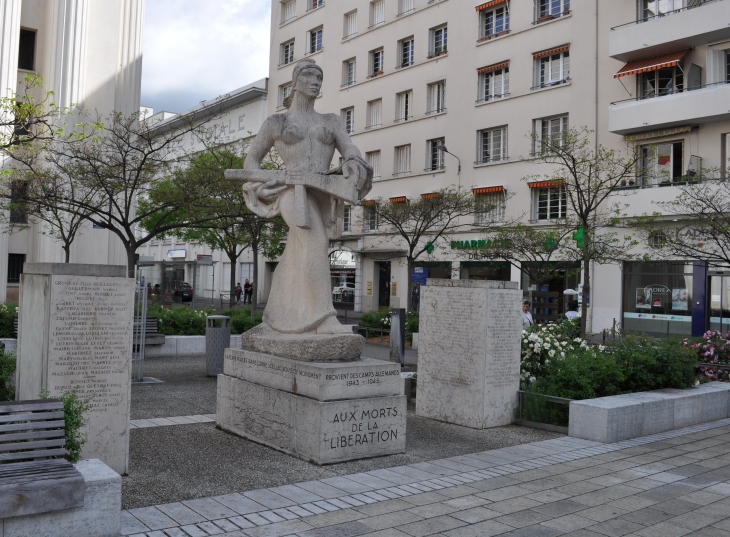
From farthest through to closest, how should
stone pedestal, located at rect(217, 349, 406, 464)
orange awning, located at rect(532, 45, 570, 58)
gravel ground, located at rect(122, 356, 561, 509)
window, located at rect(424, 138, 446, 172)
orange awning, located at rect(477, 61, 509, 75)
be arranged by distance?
window, located at rect(424, 138, 446, 172), orange awning, located at rect(477, 61, 509, 75), orange awning, located at rect(532, 45, 570, 58), stone pedestal, located at rect(217, 349, 406, 464), gravel ground, located at rect(122, 356, 561, 509)

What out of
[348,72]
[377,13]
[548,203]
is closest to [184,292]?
[348,72]

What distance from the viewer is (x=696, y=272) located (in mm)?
25344

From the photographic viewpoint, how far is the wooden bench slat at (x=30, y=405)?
461 centimetres

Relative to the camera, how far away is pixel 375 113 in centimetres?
3878

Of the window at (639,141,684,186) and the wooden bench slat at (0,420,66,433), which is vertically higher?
the window at (639,141,684,186)

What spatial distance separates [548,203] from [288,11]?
81.3 feet

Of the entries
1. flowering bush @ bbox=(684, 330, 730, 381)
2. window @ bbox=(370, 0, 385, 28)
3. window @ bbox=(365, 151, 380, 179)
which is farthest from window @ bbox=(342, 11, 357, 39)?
flowering bush @ bbox=(684, 330, 730, 381)

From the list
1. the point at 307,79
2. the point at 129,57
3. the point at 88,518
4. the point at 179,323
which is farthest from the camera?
the point at 129,57

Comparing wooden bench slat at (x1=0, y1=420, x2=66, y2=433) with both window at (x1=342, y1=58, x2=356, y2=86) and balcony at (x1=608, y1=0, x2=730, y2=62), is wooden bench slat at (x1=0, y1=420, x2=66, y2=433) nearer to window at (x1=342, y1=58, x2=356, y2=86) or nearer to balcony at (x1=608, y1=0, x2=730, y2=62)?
balcony at (x1=608, y1=0, x2=730, y2=62)

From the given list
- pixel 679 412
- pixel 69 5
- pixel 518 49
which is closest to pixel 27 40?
pixel 69 5

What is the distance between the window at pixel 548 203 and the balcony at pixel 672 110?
3647mm

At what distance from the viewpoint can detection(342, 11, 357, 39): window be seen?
40.2m

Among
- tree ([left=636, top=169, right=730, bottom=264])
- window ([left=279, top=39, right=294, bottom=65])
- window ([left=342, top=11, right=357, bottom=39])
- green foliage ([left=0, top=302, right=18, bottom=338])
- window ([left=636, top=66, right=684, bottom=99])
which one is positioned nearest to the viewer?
green foliage ([left=0, top=302, right=18, bottom=338])

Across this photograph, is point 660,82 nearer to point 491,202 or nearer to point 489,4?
point 491,202
